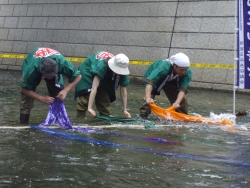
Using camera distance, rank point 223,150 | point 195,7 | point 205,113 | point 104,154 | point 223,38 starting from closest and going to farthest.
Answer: point 104,154 < point 223,150 < point 205,113 < point 223,38 < point 195,7

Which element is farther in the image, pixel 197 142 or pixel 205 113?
pixel 205 113

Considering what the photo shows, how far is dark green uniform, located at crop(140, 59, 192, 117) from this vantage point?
848 cm

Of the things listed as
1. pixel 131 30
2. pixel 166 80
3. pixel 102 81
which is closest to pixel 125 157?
pixel 102 81

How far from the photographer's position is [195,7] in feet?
52.8

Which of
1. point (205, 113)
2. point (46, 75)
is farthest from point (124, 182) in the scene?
point (205, 113)

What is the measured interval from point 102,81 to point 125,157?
275 centimetres

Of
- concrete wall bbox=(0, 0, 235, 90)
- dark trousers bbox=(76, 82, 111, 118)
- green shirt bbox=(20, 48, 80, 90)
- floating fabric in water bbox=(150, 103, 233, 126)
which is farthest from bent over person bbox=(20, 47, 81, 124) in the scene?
concrete wall bbox=(0, 0, 235, 90)

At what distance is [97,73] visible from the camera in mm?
7773

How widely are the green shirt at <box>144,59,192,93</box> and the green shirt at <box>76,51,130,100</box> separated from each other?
0.53 metres

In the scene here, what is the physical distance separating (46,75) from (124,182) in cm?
261

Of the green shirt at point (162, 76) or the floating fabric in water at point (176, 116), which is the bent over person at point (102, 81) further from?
the floating fabric in water at point (176, 116)

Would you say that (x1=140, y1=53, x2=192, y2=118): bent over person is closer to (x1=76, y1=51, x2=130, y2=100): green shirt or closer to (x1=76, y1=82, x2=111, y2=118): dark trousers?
(x1=76, y1=51, x2=130, y2=100): green shirt

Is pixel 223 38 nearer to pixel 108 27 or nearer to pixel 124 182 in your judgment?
pixel 108 27

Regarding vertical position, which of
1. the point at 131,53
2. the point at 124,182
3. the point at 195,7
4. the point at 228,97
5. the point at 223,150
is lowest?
the point at 124,182
